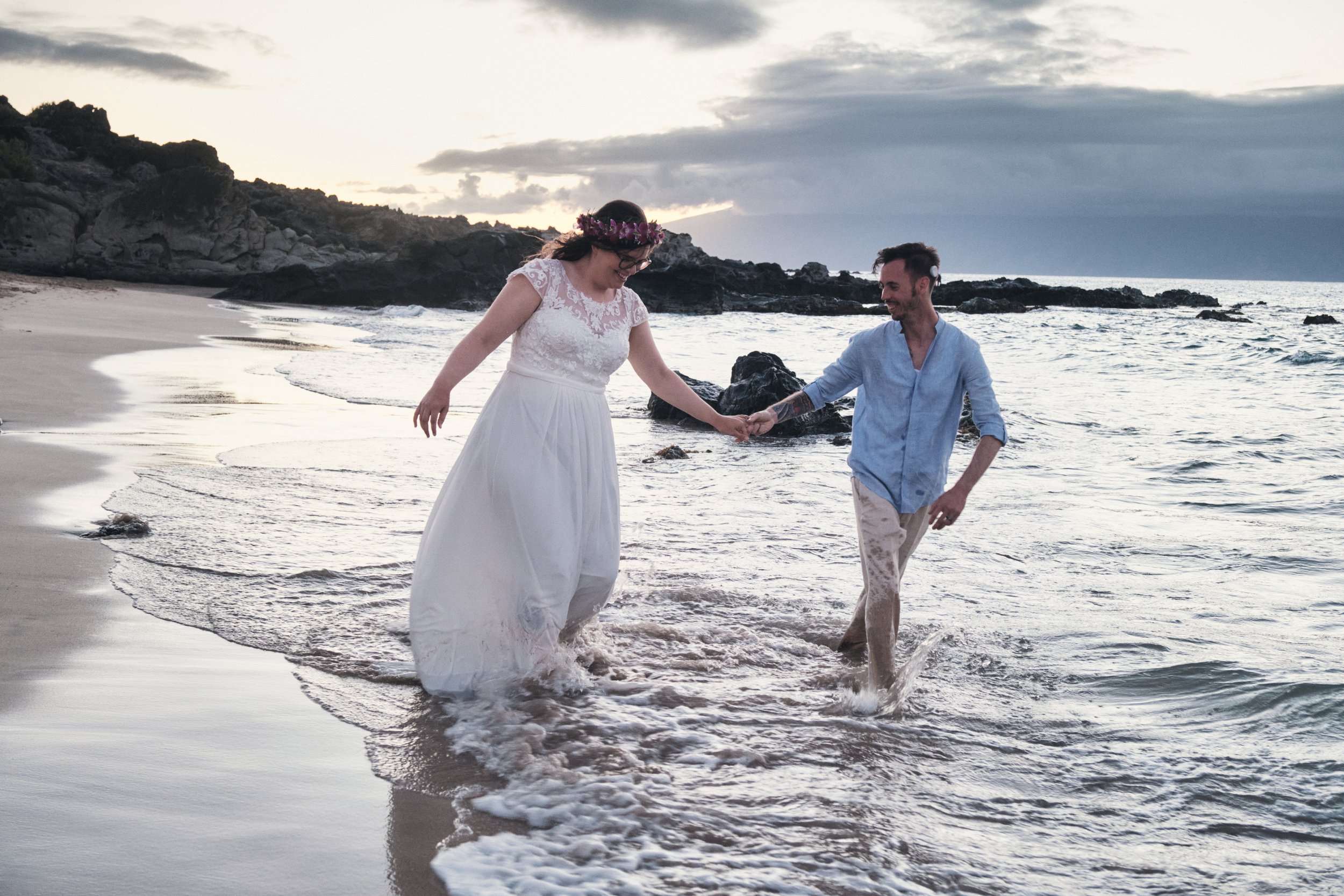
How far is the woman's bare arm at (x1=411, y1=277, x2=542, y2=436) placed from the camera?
4.23m

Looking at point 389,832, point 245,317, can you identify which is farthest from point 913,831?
point 245,317

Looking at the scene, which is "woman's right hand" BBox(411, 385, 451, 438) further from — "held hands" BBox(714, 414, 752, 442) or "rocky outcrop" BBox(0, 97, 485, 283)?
"rocky outcrop" BBox(0, 97, 485, 283)

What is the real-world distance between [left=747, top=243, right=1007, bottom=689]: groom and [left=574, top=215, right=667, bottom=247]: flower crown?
103cm

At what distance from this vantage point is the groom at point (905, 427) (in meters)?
4.33

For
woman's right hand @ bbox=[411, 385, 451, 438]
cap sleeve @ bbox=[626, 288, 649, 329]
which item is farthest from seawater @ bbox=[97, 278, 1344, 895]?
cap sleeve @ bbox=[626, 288, 649, 329]

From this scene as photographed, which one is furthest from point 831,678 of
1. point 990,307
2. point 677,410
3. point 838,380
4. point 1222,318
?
point 990,307

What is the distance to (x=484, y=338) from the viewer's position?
4266 mm

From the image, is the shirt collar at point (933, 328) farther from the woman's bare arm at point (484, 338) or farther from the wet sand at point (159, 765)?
the wet sand at point (159, 765)

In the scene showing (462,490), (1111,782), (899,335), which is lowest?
(1111,782)

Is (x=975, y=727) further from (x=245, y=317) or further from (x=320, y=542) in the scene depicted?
(x=245, y=317)

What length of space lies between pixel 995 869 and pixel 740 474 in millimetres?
7183

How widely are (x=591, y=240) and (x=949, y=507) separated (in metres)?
1.89

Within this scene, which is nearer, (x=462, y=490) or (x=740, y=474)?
(x=462, y=490)

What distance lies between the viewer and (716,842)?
318 cm
